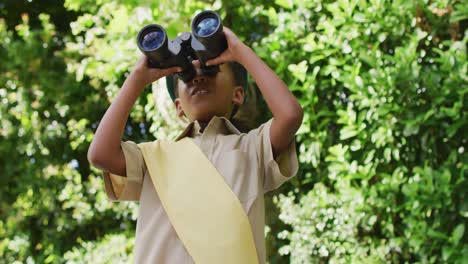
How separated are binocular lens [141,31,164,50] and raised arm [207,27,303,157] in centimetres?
14

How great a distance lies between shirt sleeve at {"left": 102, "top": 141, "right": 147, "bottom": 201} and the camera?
64.5 inches

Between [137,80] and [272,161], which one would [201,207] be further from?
[137,80]

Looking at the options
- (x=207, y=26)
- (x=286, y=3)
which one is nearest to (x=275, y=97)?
(x=207, y=26)

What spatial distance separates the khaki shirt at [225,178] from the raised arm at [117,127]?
0.13 ft

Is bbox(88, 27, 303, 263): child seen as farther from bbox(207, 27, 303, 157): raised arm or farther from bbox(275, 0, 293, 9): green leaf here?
bbox(275, 0, 293, 9): green leaf

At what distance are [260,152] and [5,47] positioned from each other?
3.91 metres

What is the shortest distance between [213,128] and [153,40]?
11.3 inches

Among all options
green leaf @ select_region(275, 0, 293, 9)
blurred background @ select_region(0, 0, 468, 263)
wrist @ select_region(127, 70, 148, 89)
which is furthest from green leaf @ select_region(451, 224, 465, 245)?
wrist @ select_region(127, 70, 148, 89)

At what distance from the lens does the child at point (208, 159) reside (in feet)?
5.13

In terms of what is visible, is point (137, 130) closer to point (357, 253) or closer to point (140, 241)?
point (357, 253)

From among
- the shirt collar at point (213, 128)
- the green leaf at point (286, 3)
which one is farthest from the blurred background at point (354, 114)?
the shirt collar at point (213, 128)

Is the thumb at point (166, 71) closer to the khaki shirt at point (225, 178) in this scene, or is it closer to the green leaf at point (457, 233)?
the khaki shirt at point (225, 178)

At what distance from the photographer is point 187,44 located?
1676 mm

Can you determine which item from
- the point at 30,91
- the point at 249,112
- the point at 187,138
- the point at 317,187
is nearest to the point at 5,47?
the point at 30,91
